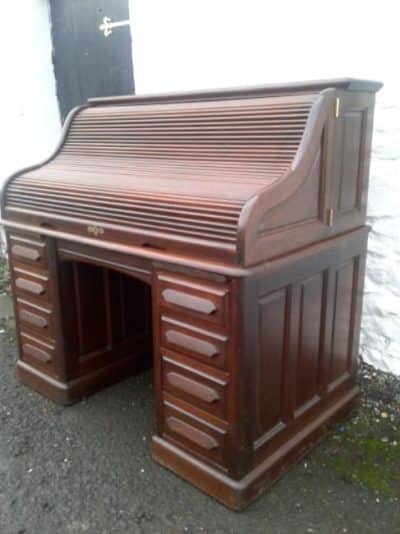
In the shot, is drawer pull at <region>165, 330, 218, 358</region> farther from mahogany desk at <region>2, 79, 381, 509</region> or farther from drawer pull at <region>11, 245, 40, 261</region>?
drawer pull at <region>11, 245, 40, 261</region>

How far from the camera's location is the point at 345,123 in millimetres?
2199

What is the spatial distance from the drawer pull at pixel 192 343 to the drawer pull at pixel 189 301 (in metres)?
Result: 0.13

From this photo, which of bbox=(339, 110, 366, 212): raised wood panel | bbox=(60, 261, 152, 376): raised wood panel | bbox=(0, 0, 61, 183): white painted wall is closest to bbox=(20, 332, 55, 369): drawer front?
bbox=(60, 261, 152, 376): raised wood panel

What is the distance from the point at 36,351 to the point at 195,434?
124cm

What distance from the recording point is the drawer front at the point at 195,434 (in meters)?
2.11

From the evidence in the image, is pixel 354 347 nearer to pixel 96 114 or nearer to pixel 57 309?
pixel 57 309

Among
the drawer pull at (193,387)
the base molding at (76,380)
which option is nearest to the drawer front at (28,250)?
the base molding at (76,380)

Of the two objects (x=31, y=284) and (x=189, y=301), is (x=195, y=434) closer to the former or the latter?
(x=189, y=301)

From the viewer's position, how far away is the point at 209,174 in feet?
6.91

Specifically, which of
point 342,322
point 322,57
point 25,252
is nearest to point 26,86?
point 25,252

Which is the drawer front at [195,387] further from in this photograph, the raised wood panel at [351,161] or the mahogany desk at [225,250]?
the raised wood panel at [351,161]

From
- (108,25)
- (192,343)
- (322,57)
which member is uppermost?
(108,25)

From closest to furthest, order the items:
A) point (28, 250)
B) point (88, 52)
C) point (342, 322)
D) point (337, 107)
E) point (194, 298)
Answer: point (194, 298), point (337, 107), point (342, 322), point (28, 250), point (88, 52)

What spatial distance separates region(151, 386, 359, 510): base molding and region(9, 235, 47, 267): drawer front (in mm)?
1108
